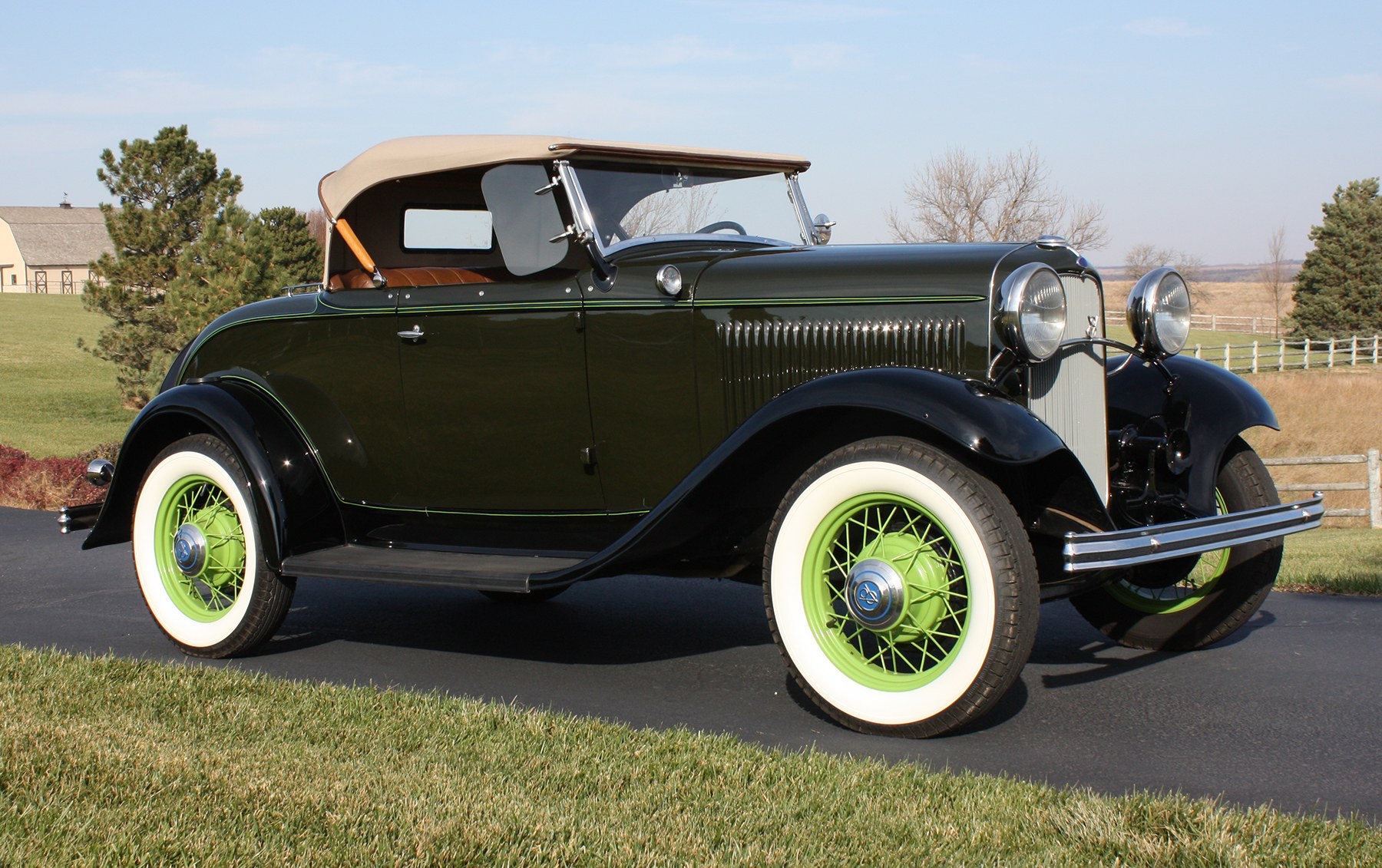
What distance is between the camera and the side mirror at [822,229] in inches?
223

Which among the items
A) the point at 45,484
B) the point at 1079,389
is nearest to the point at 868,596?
the point at 1079,389

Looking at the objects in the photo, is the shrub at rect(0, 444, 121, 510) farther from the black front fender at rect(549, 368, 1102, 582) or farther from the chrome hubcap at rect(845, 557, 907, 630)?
the chrome hubcap at rect(845, 557, 907, 630)

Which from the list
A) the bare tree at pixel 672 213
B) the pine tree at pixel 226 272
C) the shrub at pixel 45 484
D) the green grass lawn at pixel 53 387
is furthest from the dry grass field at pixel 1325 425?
the green grass lawn at pixel 53 387

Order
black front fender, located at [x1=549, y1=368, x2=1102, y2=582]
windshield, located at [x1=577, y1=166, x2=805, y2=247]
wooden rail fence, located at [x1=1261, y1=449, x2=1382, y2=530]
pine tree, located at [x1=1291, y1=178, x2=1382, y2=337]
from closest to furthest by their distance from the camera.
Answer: black front fender, located at [x1=549, y1=368, x2=1102, y2=582] → windshield, located at [x1=577, y1=166, x2=805, y2=247] → wooden rail fence, located at [x1=1261, y1=449, x2=1382, y2=530] → pine tree, located at [x1=1291, y1=178, x2=1382, y2=337]

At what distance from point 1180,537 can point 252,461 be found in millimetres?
3529

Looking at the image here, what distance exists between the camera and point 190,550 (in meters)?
5.21

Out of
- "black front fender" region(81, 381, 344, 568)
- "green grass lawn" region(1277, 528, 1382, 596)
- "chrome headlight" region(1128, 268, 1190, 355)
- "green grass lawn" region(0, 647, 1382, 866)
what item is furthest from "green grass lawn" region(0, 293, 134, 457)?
"chrome headlight" region(1128, 268, 1190, 355)

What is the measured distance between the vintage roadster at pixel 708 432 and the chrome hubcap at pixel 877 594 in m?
0.01

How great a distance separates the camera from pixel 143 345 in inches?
1158

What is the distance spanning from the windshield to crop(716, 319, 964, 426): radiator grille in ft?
2.46

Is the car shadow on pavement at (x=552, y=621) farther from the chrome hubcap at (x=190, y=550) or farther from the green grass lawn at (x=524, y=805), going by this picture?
the green grass lawn at (x=524, y=805)

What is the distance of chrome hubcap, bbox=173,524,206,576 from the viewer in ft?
17.1

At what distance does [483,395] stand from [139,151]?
26.8 m

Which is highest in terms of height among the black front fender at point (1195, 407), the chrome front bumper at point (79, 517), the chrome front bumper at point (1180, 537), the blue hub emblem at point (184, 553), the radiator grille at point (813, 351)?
the radiator grille at point (813, 351)
